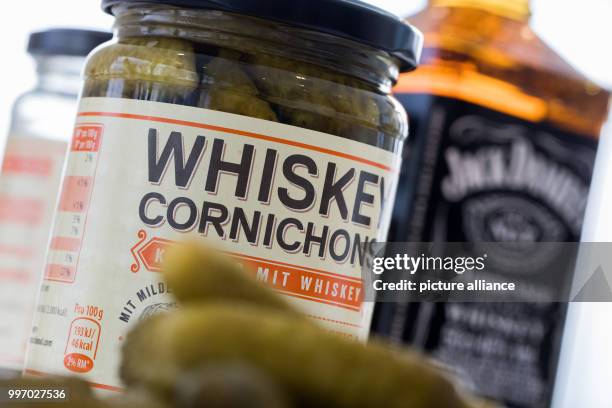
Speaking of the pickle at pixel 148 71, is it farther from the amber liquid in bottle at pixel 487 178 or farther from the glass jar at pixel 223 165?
the amber liquid in bottle at pixel 487 178

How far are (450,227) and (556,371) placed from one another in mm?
168

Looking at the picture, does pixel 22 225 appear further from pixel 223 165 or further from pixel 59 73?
pixel 223 165

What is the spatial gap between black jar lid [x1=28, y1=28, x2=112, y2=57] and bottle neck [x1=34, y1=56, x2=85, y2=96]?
0.05 feet

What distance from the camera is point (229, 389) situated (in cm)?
20

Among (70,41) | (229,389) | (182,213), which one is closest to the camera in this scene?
(229,389)

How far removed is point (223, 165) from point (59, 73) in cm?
36

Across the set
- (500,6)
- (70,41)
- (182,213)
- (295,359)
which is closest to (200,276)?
(295,359)

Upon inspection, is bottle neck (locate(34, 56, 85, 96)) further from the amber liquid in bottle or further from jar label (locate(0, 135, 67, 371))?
the amber liquid in bottle

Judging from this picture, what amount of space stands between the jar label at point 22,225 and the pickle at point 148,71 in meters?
0.26

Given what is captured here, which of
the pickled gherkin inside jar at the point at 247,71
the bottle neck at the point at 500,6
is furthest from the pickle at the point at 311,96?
the bottle neck at the point at 500,6

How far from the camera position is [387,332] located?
2.62 feet

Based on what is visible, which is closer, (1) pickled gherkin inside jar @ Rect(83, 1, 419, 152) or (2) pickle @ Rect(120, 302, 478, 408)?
(2) pickle @ Rect(120, 302, 478, 408)

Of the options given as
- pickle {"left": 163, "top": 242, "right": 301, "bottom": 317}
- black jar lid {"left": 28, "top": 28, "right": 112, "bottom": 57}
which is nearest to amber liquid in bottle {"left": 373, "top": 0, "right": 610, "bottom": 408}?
black jar lid {"left": 28, "top": 28, "right": 112, "bottom": 57}

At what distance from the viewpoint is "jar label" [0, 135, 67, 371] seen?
77 centimetres
